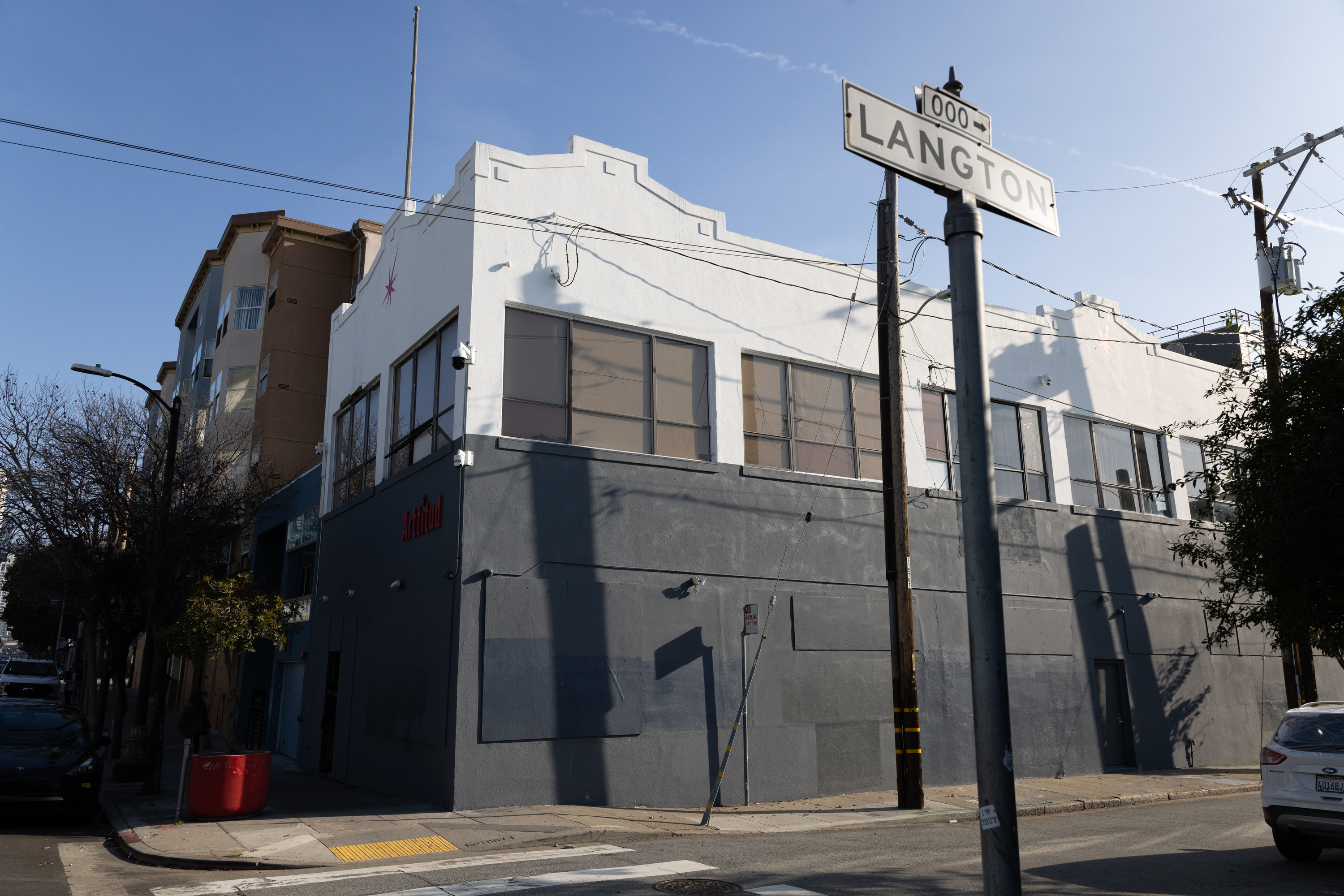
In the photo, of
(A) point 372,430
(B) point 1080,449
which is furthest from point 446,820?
(B) point 1080,449

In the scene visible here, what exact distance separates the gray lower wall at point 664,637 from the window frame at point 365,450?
70cm

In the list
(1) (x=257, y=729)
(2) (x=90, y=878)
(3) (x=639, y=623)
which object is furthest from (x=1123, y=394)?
(1) (x=257, y=729)

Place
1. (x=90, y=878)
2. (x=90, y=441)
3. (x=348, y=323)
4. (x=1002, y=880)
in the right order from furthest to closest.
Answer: (x=90, y=441) → (x=348, y=323) → (x=90, y=878) → (x=1002, y=880)

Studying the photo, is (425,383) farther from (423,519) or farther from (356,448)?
(356,448)

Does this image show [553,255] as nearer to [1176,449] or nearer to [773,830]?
[773,830]

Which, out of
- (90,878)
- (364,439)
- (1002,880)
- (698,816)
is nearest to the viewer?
(1002,880)

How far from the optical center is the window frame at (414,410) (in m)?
15.5

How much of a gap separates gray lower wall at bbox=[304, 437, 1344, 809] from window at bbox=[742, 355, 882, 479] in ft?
1.80

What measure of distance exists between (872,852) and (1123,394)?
15657mm

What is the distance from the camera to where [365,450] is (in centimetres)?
1931

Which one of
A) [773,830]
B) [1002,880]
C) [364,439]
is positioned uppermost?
[364,439]

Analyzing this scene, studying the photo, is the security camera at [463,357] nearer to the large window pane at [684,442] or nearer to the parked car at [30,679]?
the large window pane at [684,442]

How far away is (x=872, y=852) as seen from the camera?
10.3 metres

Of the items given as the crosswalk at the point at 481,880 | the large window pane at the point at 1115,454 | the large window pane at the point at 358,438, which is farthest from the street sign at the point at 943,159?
the large window pane at the point at 1115,454
